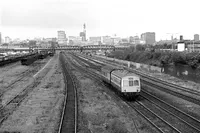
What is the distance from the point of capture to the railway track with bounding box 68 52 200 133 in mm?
15245

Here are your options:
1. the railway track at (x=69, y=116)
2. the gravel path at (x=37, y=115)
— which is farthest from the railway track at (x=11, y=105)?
the railway track at (x=69, y=116)

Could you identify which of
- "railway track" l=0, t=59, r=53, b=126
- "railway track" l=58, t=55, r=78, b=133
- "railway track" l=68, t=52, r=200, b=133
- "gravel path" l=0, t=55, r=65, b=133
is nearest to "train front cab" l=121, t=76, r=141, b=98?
"railway track" l=68, t=52, r=200, b=133

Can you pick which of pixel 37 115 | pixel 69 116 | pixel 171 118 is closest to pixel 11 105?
pixel 37 115

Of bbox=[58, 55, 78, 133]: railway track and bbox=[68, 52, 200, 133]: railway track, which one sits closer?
bbox=[58, 55, 78, 133]: railway track

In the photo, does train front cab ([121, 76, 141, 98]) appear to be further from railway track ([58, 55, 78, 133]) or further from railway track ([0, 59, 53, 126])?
railway track ([0, 59, 53, 126])

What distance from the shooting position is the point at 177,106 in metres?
21.5

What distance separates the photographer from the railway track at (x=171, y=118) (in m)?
15.2

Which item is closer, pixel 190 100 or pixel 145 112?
pixel 145 112

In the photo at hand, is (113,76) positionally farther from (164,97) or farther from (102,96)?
(164,97)

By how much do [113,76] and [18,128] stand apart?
12570 millimetres

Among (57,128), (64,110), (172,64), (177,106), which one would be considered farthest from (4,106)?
(172,64)

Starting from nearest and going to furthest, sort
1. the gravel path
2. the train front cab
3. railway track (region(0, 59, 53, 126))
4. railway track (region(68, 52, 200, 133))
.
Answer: railway track (region(68, 52, 200, 133))
the gravel path
railway track (region(0, 59, 53, 126))
the train front cab

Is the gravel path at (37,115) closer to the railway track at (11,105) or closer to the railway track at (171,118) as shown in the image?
the railway track at (11,105)

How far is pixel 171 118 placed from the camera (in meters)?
17.5
